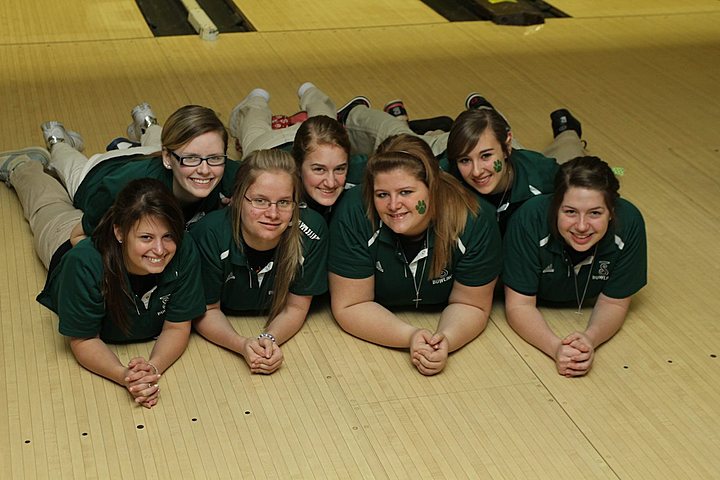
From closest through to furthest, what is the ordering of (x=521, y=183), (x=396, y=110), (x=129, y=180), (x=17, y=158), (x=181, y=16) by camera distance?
1. (x=129, y=180)
2. (x=521, y=183)
3. (x=17, y=158)
4. (x=396, y=110)
5. (x=181, y=16)

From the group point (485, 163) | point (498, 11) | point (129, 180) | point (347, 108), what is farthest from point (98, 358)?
point (498, 11)

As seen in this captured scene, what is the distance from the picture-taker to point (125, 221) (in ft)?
7.43

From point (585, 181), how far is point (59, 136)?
1959 millimetres

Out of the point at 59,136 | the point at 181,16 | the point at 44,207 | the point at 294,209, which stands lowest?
the point at 181,16

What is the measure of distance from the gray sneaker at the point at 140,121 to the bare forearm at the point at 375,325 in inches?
52.1

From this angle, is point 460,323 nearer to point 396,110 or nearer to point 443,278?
point 443,278

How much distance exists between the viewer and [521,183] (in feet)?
9.05

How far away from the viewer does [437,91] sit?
4.44 meters

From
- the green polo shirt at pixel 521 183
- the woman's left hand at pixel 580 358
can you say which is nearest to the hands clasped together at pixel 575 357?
the woman's left hand at pixel 580 358

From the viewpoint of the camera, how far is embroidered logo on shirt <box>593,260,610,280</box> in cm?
258

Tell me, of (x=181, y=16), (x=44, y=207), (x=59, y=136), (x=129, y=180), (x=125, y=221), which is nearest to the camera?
(x=125, y=221)

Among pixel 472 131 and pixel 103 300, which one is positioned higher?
pixel 472 131

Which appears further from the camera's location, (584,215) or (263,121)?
(263,121)

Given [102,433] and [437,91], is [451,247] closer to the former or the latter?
[102,433]
